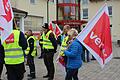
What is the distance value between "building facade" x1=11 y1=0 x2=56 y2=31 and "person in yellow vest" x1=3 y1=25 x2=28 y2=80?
23.4 m

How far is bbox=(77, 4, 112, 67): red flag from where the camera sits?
27.0ft

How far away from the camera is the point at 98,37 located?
27.4ft

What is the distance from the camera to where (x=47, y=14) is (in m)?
38.4

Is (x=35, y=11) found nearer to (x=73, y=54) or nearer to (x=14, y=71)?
(x=73, y=54)

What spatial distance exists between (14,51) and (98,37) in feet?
6.71

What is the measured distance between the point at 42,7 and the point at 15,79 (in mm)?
29765

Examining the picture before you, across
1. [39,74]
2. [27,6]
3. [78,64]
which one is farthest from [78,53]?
[27,6]

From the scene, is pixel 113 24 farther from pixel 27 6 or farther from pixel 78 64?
pixel 78 64

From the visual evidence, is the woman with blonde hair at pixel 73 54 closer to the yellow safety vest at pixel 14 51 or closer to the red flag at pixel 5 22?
the yellow safety vest at pixel 14 51

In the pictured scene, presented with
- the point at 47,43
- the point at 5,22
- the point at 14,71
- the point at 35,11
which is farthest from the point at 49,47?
the point at 35,11

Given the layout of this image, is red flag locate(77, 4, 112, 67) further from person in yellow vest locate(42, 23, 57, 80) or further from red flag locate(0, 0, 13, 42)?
person in yellow vest locate(42, 23, 57, 80)

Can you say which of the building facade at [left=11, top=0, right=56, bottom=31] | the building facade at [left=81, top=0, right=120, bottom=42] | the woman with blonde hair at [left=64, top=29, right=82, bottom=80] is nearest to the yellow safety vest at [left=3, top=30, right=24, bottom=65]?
the woman with blonde hair at [left=64, top=29, right=82, bottom=80]

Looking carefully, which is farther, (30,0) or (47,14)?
(47,14)

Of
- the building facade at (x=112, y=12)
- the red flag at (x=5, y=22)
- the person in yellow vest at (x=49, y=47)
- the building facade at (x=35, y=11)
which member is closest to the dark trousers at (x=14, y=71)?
the red flag at (x=5, y=22)
